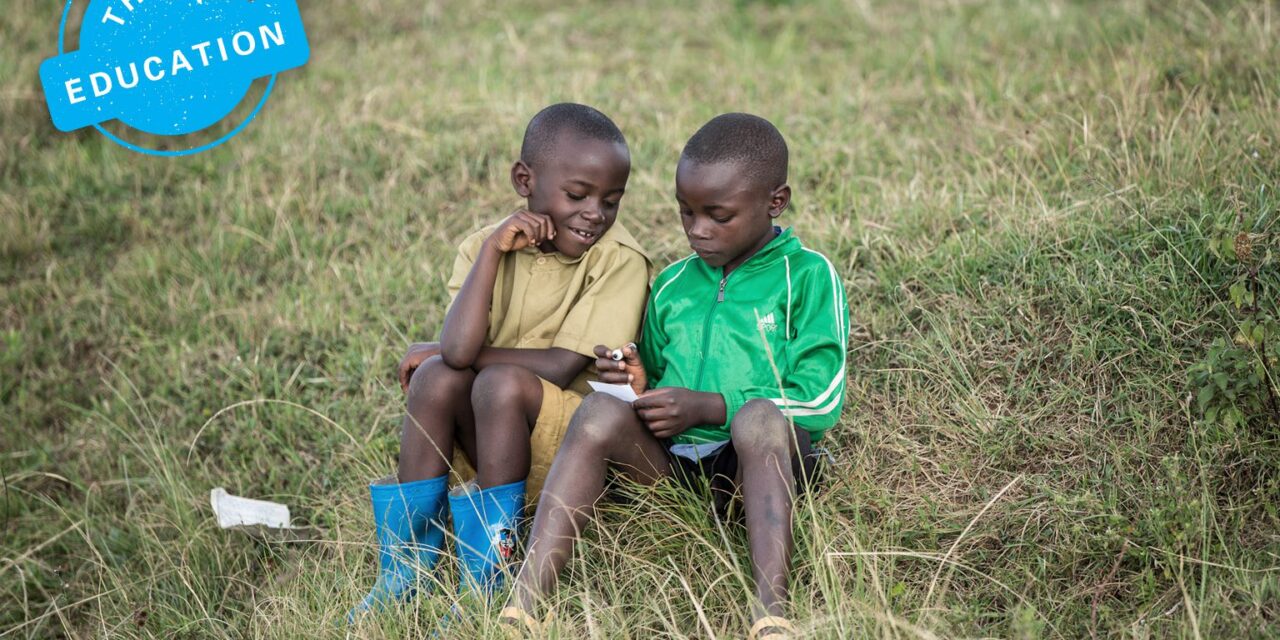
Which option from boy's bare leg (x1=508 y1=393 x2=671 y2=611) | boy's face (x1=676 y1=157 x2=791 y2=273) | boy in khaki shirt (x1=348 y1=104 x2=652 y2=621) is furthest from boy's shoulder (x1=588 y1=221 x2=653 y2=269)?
boy's bare leg (x1=508 y1=393 x2=671 y2=611)

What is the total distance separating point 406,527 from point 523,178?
111 centimetres

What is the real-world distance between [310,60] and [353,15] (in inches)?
25.7

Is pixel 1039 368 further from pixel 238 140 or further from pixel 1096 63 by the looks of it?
pixel 238 140

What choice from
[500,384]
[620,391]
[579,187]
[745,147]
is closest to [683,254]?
[579,187]

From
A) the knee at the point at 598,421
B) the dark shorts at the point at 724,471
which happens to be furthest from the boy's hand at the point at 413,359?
the dark shorts at the point at 724,471

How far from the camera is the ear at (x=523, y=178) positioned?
3424mm

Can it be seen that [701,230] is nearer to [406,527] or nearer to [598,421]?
[598,421]

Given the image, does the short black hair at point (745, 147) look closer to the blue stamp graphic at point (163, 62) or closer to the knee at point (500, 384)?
the knee at point (500, 384)

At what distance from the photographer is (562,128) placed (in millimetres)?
3371

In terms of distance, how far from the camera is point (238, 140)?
619 cm

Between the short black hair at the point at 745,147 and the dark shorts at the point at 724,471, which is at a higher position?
the short black hair at the point at 745,147

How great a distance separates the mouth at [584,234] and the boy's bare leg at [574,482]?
564 millimetres

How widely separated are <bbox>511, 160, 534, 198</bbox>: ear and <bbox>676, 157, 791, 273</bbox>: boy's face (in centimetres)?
48

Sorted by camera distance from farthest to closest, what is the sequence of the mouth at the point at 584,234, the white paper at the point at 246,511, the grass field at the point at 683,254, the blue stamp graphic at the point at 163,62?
1. the blue stamp graphic at the point at 163,62
2. the white paper at the point at 246,511
3. the mouth at the point at 584,234
4. the grass field at the point at 683,254
